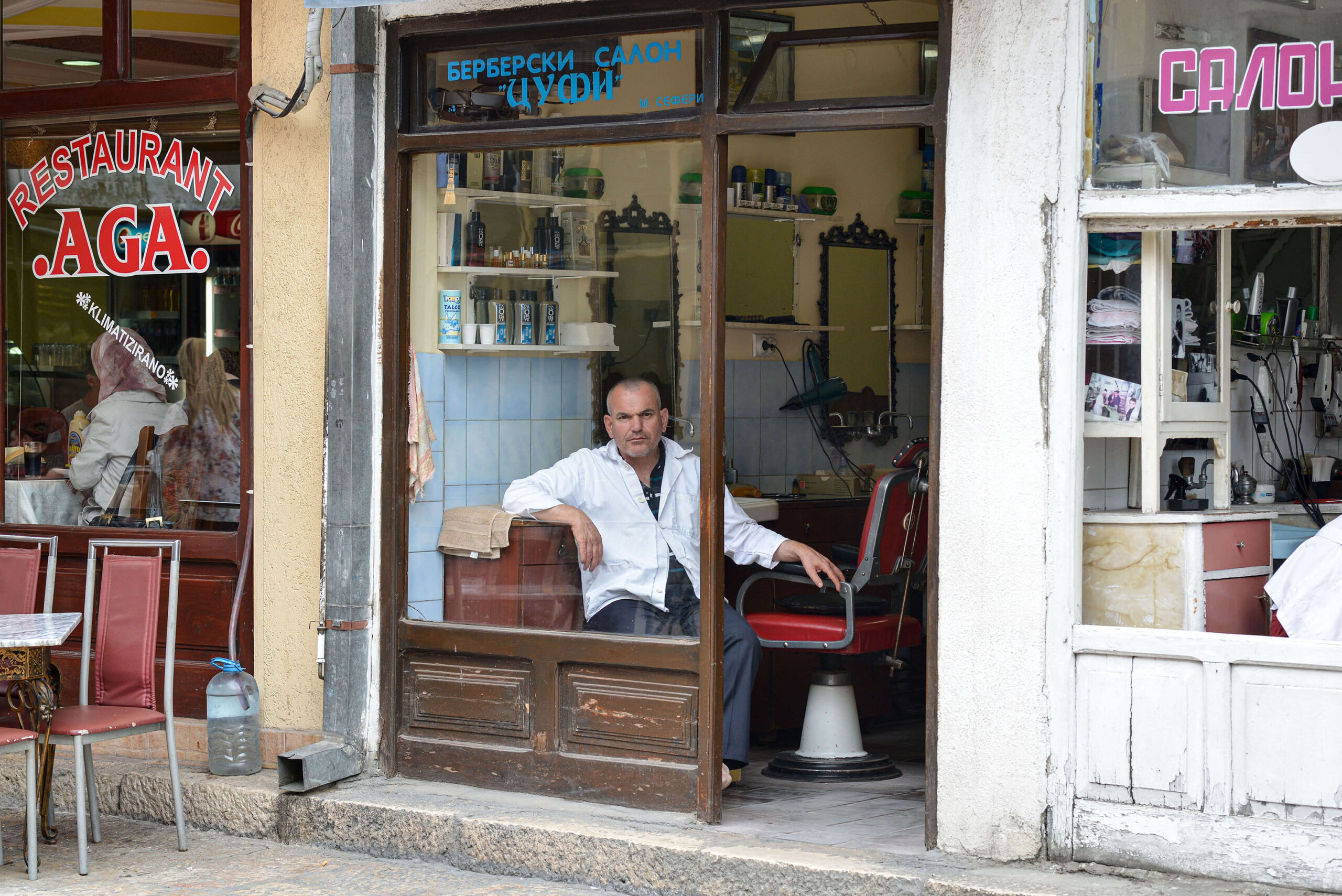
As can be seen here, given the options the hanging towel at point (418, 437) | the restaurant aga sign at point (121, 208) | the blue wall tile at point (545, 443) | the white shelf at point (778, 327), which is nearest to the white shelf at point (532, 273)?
the hanging towel at point (418, 437)

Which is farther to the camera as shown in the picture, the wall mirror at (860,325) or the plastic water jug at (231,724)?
the wall mirror at (860,325)

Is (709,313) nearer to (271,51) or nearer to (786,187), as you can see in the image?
(271,51)

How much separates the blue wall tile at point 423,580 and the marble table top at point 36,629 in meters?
1.21

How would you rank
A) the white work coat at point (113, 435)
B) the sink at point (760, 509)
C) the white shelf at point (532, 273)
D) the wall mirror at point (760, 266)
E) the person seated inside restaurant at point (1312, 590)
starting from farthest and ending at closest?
the wall mirror at point (760, 266)
the white work coat at point (113, 435)
the sink at point (760, 509)
the white shelf at point (532, 273)
the person seated inside restaurant at point (1312, 590)

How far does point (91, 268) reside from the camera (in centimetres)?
642

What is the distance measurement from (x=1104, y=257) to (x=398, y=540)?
2.75 metres

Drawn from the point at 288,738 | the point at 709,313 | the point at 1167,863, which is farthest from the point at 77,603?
the point at 1167,863

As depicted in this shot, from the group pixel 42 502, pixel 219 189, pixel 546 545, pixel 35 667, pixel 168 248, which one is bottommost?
pixel 35 667

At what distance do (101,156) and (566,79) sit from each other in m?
2.35

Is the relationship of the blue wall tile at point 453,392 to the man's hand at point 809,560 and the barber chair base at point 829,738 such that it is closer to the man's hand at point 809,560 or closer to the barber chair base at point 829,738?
the man's hand at point 809,560

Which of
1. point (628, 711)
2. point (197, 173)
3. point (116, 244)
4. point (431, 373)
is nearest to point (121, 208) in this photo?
point (116, 244)

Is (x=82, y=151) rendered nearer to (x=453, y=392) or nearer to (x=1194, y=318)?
(x=453, y=392)

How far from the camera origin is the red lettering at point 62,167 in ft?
21.2

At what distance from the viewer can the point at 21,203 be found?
6.55 metres
